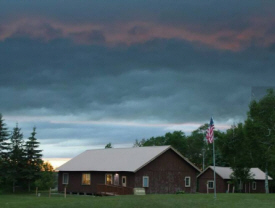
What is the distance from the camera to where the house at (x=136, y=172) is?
2243 inches

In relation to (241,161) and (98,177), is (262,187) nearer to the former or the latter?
(241,161)

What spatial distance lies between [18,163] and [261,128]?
37.4 meters

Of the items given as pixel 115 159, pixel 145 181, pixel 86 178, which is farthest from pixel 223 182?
pixel 86 178

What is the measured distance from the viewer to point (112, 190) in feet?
177

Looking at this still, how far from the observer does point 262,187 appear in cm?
8169

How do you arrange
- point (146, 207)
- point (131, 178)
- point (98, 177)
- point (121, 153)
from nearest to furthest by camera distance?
point (146, 207) → point (131, 178) → point (98, 177) → point (121, 153)

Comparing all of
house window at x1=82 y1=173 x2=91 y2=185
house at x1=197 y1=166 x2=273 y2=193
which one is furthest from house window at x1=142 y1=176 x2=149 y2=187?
house at x1=197 y1=166 x2=273 y2=193

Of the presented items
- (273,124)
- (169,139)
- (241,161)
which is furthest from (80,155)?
(169,139)

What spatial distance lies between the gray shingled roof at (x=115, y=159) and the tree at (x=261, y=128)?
11.0 m

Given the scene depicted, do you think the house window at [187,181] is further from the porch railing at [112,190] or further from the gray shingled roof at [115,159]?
the porch railing at [112,190]

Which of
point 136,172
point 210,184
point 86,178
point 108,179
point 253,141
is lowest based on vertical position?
point 210,184

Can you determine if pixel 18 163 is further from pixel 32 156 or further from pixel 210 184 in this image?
pixel 210 184

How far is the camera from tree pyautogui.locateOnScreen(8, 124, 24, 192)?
7037 centimetres

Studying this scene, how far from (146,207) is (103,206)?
11.3 feet
